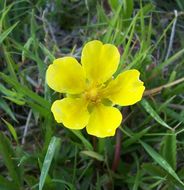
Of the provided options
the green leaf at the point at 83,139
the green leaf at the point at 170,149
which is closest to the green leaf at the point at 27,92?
the green leaf at the point at 83,139

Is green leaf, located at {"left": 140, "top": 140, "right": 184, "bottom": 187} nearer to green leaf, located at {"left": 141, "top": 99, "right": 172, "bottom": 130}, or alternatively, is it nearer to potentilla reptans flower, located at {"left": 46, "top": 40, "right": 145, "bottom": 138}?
green leaf, located at {"left": 141, "top": 99, "right": 172, "bottom": 130}

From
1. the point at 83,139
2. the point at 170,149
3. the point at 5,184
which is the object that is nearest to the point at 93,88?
the point at 83,139

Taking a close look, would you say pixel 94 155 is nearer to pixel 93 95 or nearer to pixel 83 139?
pixel 83 139

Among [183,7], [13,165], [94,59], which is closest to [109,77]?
[94,59]

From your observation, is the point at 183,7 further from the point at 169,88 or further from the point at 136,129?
the point at 136,129

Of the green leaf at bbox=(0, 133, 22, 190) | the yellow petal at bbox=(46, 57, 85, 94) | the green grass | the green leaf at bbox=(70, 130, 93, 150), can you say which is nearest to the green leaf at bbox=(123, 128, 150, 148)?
the green grass

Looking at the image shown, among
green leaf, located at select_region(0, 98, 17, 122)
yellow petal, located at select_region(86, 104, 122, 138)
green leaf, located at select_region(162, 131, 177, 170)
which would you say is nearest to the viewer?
yellow petal, located at select_region(86, 104, 122, 138)
